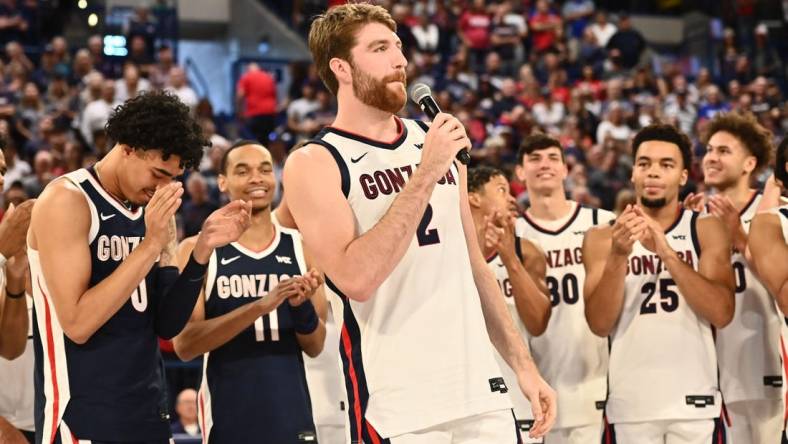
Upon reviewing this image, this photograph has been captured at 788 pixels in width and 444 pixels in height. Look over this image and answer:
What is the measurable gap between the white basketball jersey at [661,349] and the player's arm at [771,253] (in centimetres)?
61

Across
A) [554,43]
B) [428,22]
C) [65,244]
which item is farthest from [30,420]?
[554,43]

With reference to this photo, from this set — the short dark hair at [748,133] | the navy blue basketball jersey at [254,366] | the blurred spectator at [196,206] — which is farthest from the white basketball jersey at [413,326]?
the blurred spectator at [196,206]

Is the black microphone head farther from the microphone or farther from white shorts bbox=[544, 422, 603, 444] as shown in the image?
white shorts bbox=[544, 422, 603, 444]

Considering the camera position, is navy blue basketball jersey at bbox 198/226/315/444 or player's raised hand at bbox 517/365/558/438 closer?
player's raised hand at bbox 517/365/558/438

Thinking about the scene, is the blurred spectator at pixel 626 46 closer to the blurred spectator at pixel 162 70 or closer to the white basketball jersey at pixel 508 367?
the blurred spectator at pixel 162 70

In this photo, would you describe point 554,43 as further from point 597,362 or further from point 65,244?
point 65,244

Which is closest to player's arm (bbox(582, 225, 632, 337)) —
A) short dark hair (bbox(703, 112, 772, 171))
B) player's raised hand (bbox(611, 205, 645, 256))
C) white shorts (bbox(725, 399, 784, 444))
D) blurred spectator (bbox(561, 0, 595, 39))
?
player's raised hand (bbox(611, 205, 645, 256))

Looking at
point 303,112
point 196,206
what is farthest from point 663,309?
point 303,112

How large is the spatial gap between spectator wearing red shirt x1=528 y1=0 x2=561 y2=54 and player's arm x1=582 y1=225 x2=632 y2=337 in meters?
15.6

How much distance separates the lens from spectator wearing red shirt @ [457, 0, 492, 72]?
2159 centimetres

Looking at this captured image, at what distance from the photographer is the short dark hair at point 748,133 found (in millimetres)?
7434

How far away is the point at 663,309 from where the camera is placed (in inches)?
264

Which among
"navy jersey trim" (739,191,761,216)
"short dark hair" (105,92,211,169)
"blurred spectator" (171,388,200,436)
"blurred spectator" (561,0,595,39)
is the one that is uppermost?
"blurred spectator" (561,0,595,39)

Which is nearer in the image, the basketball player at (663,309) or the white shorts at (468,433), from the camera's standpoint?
the white shorts at (468,433)
